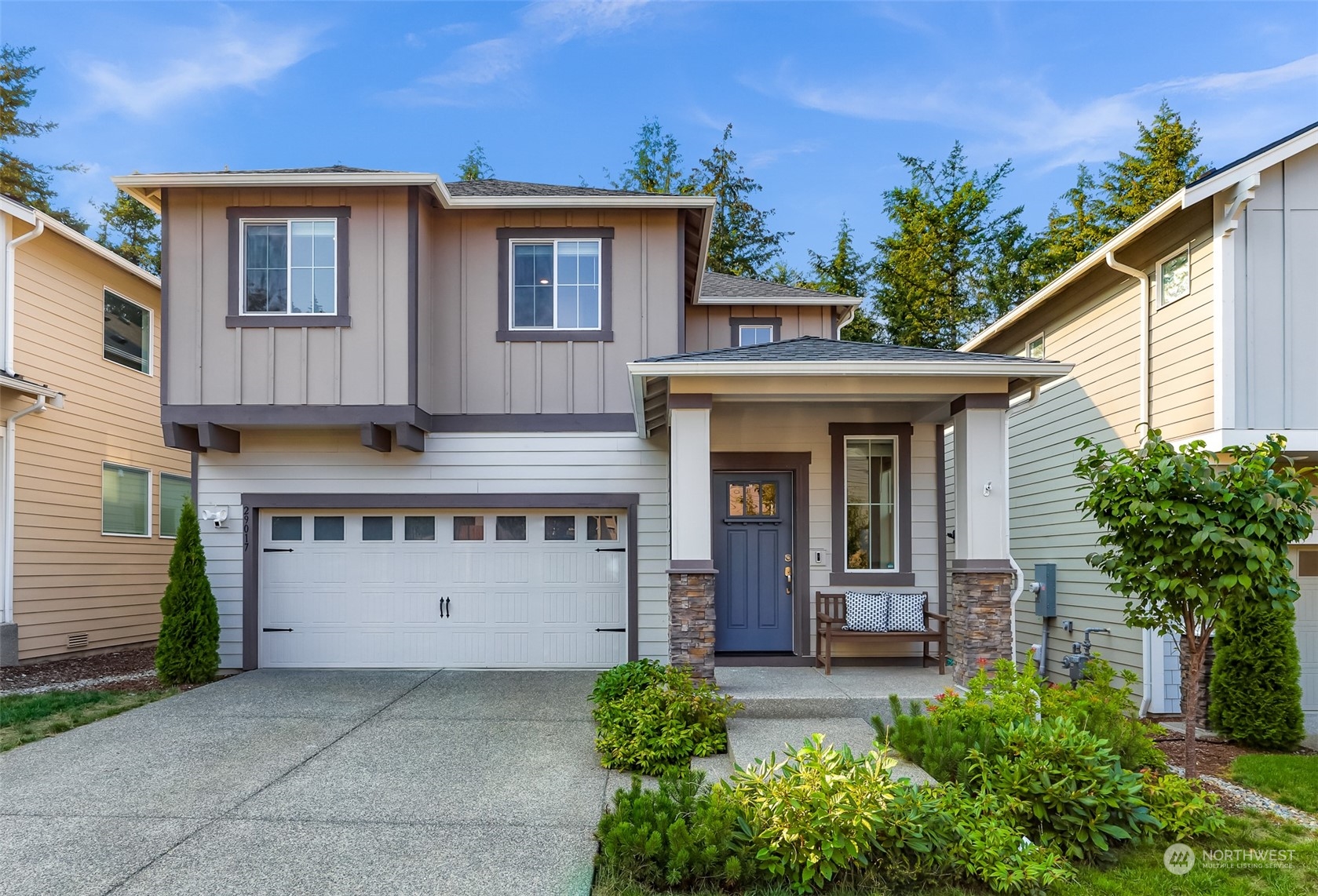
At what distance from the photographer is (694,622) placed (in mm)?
6629

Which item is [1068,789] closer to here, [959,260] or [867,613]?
[867,613]

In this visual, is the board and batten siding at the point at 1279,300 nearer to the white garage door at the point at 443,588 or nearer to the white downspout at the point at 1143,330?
the white downspout at the point at 1143,330

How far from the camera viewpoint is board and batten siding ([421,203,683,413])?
362 inches

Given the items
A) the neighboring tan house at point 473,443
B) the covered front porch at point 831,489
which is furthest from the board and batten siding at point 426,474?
the covered front porch at point 831,489

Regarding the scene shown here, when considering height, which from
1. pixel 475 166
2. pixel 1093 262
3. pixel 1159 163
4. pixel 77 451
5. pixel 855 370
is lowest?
pixel 77 451

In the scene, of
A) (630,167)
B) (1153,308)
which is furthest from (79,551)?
(630,167)

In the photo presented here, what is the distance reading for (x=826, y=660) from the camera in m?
7.57

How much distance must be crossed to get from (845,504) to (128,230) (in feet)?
67.5

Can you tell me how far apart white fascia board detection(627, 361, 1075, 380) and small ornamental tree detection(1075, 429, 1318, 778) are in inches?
47.4

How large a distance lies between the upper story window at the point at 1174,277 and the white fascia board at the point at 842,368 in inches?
101

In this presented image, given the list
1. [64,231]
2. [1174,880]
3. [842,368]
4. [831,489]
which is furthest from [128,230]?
[1174,880]

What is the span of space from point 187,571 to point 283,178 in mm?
4127

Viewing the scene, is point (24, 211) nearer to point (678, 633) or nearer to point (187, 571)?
point (187, 571)

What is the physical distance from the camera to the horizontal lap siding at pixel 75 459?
998cm
